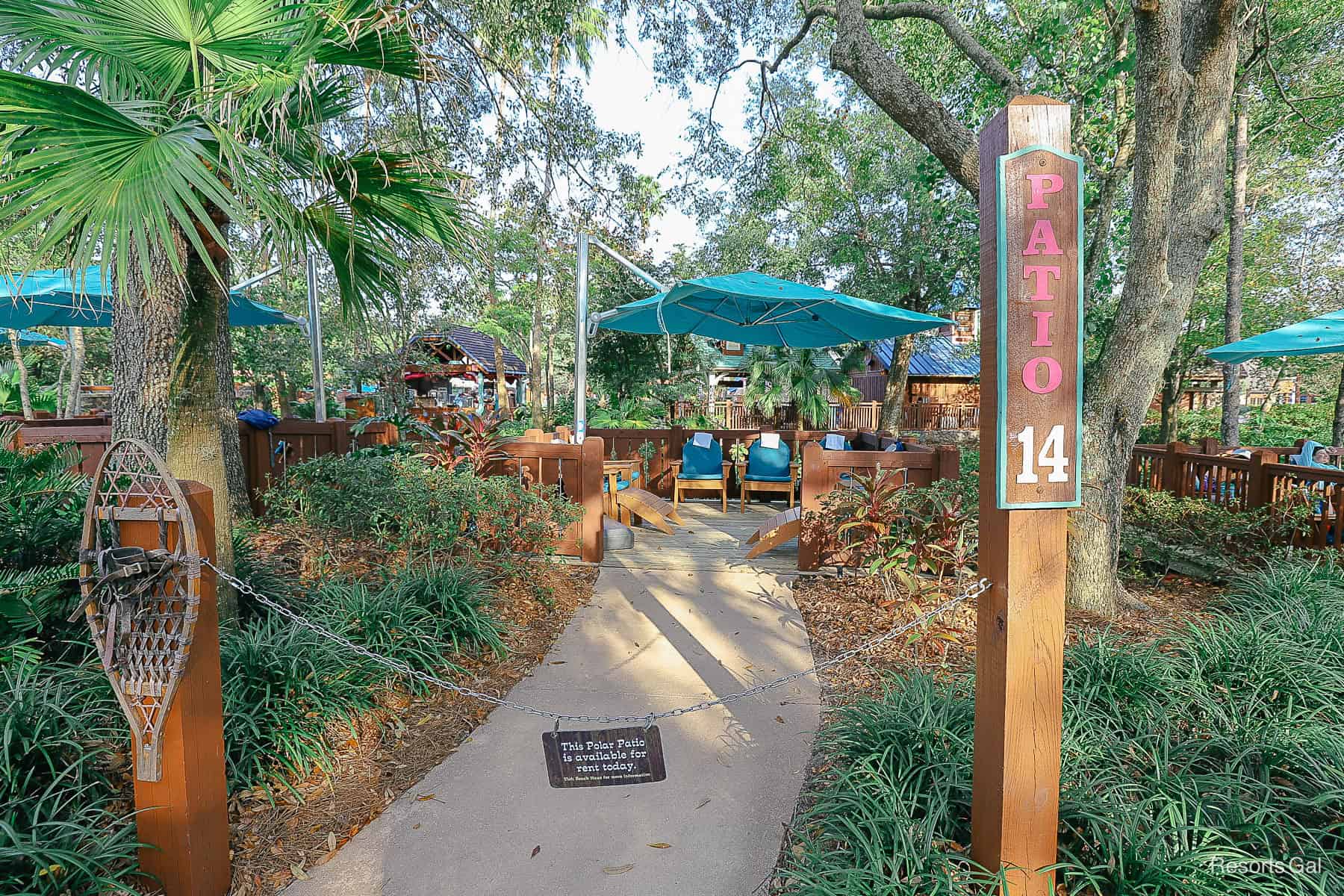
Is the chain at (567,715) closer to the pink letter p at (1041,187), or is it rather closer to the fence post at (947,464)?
the pink letter p at (1041,187)

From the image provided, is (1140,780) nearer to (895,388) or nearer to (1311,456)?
(1311,456)

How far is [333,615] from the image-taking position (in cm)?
344

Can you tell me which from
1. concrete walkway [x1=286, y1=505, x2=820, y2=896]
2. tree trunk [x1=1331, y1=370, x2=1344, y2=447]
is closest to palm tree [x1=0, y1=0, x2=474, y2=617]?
concrete walkway [x1=286, y1=505, x2=820, y2=896]

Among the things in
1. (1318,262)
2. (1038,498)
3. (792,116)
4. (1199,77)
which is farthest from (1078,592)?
(1318,262)

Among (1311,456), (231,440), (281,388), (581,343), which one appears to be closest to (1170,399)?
→ (1311,456)

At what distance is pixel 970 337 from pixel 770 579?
26.9 meters

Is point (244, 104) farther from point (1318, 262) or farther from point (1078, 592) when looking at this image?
point (1318, 262)

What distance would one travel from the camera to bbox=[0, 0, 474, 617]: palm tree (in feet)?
7.68

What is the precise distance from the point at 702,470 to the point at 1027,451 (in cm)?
728

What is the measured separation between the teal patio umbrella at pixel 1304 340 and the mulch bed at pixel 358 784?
820 centimetres

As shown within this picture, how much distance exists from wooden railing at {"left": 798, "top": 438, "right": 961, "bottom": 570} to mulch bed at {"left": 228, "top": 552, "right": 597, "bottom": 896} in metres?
2.54

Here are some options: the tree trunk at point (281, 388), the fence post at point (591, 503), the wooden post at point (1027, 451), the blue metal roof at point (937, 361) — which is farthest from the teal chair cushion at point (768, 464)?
the blue metal roof at point (937, 361)

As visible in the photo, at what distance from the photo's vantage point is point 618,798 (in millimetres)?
2662

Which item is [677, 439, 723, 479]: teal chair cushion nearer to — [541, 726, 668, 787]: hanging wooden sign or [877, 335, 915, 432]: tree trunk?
[541, 726, 668, 787]: hanging wooden sign
